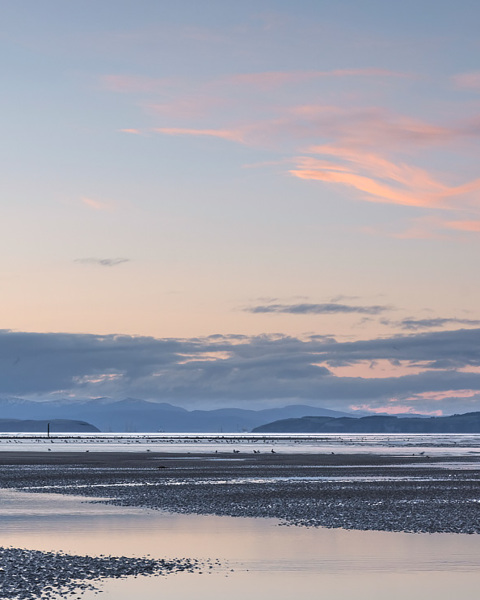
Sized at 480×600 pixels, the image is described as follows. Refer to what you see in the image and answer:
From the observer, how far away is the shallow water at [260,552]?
79.7ft

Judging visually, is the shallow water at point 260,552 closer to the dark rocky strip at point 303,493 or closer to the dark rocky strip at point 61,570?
the dark rocky strip at point 61,570

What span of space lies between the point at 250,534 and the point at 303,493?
20668 millimetres

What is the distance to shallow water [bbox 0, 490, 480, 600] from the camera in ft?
79.7

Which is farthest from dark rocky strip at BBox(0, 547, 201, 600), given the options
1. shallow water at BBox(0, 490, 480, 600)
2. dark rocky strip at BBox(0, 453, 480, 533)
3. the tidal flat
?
dark rocky strip at BBox(0, 453, 480, 533)

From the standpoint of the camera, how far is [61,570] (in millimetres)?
26250

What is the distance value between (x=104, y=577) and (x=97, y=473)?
55.1 m

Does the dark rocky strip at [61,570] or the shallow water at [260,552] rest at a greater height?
the dark rocky strip at [61,570]

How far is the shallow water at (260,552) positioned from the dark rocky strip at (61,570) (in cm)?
78

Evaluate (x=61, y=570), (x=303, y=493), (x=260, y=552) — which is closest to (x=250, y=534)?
(x=260, y=552)

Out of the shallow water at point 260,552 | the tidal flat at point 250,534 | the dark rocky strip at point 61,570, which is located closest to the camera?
the dark rocky strip at point 61,570

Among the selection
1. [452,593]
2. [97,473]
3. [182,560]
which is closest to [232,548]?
[182,560]

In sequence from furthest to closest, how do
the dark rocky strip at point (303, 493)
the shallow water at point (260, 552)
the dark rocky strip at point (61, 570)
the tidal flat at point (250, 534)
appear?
the dark rocky strip at point (303, 493) → the tidal flat at point (250, 534) → the shallow water at point (260, 552) → the dark rocky strip at point (61, 570)

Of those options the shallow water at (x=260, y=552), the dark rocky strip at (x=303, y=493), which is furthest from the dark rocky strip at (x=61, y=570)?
the dark rocky strip at (x=303, y=493)

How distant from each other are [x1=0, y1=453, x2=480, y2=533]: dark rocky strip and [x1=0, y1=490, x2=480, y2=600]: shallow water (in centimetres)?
332
